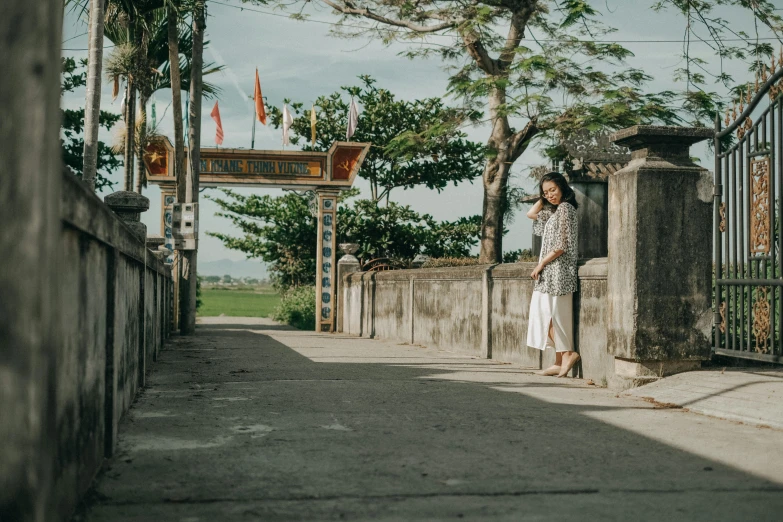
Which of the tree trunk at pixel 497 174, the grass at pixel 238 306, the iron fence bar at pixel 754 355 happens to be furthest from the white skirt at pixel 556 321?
the grass at pixel 238 306

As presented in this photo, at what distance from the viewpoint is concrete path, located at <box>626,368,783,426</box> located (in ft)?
18.2

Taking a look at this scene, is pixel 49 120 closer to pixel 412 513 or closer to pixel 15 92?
pixel 15 92

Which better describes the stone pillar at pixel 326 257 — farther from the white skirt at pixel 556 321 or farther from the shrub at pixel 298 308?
the white skirt at pixel 556 321

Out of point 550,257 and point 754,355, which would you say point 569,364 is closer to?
point 550,257

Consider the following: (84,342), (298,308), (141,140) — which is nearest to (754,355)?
(84,342)

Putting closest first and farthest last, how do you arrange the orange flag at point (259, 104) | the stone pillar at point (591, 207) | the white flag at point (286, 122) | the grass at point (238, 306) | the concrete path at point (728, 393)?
the concrete path at point (728, 393) → the stone pillar at point (591, 207) → the orange flag at point (259, 104) → the white flag at point (286, 122) → the grass at point (238, 306)

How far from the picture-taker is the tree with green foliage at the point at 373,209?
2638cm

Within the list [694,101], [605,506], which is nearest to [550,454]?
[605,506]

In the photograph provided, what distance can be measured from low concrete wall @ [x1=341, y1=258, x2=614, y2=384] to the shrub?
671cm

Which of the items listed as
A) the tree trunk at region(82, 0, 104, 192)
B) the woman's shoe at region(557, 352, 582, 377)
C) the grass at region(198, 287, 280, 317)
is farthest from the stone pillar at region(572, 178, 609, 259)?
the grass at region(198, 287, 280, 317)

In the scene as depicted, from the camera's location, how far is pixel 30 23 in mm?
1957

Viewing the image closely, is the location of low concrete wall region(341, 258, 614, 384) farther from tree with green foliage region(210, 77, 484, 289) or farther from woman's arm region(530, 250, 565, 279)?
tree with green foliage region(210, 77, 484, 289)

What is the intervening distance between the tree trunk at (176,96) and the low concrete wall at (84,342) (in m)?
13.0

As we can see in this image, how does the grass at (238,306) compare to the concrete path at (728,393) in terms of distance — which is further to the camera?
the grass at (238,306)
